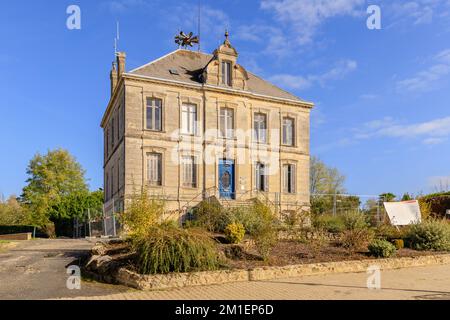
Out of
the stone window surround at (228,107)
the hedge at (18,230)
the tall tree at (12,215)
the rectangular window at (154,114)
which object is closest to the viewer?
the rectangular window at (154,114)

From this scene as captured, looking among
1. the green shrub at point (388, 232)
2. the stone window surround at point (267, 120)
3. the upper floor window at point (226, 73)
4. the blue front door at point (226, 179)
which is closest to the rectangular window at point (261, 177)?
the stone window surround at point (267, 120)

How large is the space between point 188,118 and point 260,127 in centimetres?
522

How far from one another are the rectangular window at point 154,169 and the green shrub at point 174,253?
567 inches

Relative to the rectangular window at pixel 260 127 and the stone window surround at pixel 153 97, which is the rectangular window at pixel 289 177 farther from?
the stone window surround at pixel 153 97

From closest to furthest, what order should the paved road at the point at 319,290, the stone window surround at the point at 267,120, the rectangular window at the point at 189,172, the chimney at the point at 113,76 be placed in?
the paved road at the point at 319,290 → the rectangular window at the point at 189,172 → the stone window surround at the point at 267,120 → the chimney at the point at 113,76

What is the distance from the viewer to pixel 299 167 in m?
30.6

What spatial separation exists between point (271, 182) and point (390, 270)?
16.0 meters

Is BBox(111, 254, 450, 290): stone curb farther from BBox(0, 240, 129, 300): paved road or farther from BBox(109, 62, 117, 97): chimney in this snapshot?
BBox(109, 62, 117, 97): chimney

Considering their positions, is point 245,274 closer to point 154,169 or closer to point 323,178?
point 154,169

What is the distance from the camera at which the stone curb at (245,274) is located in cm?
1022

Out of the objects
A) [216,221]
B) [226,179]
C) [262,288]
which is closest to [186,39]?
[226,179]

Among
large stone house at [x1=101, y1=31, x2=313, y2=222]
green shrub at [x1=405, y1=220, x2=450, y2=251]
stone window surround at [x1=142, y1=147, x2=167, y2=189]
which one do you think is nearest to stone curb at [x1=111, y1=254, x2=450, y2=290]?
green shrub at [x1=405, y1=220, x2=450, y2=251]

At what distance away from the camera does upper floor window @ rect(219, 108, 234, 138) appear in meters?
28.2
